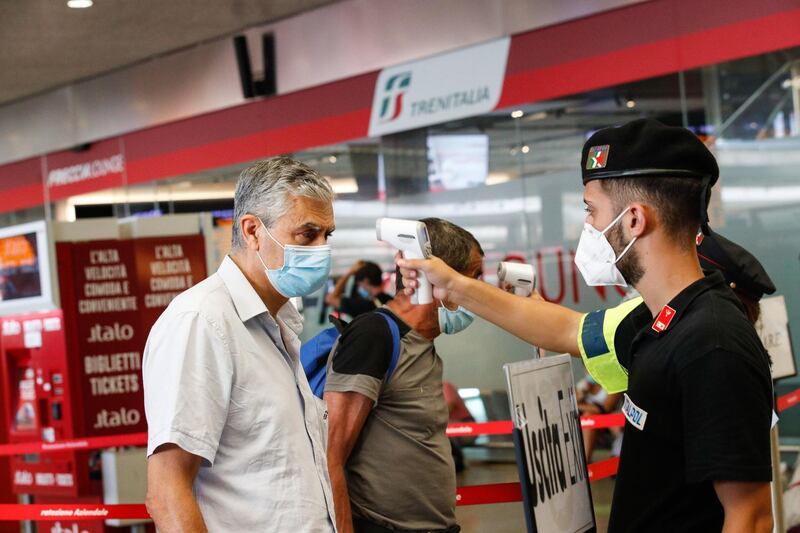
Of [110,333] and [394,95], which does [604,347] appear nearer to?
[110,333]

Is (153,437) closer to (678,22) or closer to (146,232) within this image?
(146,232)

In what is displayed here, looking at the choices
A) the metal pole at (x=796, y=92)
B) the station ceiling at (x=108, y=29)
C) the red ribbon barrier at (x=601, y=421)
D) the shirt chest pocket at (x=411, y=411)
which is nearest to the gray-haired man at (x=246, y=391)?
the shirt chest pocket at (x=411, y=411)

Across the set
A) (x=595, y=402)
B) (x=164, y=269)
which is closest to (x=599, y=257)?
(x=164, y=269)

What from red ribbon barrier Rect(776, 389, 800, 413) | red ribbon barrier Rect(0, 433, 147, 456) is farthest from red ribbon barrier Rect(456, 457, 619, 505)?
red ribbon barrier Rect(0, 433, 147, 456)

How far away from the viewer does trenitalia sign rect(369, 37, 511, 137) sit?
297 inches

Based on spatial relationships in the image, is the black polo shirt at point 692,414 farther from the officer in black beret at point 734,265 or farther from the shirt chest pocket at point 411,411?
the officer in black beret at point 734,265

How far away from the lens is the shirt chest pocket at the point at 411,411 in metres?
2.80

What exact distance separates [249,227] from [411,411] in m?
0.83

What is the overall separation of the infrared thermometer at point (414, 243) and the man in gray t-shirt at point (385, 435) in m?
0.33

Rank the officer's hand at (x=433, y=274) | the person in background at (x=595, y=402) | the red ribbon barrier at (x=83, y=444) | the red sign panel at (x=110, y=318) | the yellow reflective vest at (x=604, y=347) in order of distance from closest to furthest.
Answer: the yellow reflective vest at (x=604, y=347) → the officer's hand at (x=433, y=274) → the red ribbon barrier at (x=83, y=444) → the red sign panel at (x=110, y=318) → the person in background at (x=595, y=402)

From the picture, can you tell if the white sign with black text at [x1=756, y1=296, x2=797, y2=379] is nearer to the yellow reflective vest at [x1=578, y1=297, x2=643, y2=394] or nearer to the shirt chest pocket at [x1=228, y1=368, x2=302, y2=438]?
the yellow reflective vest at [x1=578, y1=297, x2=643, y2=394]

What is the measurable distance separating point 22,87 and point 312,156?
4199mm

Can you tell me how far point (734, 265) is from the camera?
123 inches

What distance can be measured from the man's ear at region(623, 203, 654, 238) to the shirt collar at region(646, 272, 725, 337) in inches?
5.3
